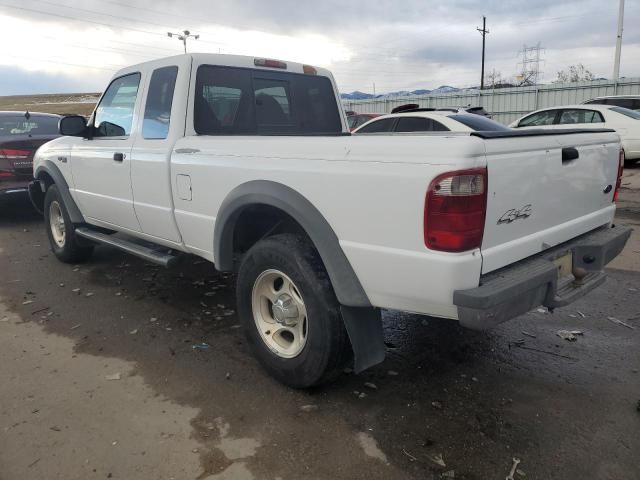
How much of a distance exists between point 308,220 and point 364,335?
701 mm

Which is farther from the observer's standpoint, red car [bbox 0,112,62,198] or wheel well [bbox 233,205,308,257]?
red car [bbox 0,112,62,198]

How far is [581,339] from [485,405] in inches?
52.6

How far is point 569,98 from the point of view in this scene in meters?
22.5

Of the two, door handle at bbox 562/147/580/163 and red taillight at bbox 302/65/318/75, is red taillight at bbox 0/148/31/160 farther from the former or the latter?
door handle at bbox 562/147/580/163

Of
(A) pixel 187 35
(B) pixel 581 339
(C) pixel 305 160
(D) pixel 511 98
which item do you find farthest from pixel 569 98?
(A) pixel 187 35

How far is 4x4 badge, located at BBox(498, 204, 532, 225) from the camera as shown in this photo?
246 cm

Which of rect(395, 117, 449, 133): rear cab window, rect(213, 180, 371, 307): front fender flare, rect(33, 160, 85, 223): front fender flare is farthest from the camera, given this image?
rect(395, 117, 449, 133): rear cab window

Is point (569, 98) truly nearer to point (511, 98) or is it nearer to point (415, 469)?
point (511, 98)

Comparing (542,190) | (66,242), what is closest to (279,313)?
(542,190)

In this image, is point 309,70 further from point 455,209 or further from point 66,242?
point 66,242

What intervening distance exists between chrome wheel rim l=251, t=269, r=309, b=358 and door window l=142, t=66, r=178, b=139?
1491mm

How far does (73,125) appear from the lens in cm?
479

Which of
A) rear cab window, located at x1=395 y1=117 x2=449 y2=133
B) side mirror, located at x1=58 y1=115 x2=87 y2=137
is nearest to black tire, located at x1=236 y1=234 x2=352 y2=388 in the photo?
side mirror, located at x1=58 y1=115 x2=87 y2=137

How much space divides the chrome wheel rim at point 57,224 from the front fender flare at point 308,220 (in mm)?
3530
